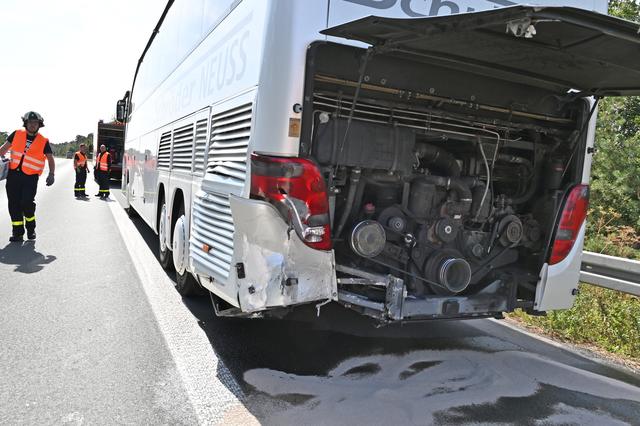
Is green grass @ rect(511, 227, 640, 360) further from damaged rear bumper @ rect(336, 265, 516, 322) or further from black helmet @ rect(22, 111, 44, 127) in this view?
black helmet @ rect(22, 111, 44, 127)

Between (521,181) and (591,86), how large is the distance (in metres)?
0.98

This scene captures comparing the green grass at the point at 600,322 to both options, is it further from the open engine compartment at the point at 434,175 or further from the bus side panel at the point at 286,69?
the bus side panel at the point at 286,69

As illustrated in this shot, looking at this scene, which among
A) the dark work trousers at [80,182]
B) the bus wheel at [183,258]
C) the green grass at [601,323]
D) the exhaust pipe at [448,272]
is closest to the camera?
the exhaust pipe at [448,272]

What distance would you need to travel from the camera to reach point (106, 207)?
1480cm

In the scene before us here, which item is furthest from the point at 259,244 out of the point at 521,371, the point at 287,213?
the point at 521,371

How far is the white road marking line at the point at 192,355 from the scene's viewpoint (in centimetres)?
336

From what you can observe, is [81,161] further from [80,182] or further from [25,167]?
[25,167]

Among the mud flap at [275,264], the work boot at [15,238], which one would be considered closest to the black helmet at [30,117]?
the work boot at [15,238]

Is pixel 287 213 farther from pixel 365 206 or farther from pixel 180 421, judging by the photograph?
pixel 180 421

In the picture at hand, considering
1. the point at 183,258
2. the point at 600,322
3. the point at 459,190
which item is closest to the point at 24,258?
the point at 183,258

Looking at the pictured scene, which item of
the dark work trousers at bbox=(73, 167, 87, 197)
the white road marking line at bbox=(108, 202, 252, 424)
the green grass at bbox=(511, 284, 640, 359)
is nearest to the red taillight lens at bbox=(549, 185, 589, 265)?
the green grass at bbox=(511, 284, 640, 359)

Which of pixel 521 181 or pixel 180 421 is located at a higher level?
pixel 521 181

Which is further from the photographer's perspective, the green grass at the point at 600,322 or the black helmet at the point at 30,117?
the black helmet at the point at 30,117

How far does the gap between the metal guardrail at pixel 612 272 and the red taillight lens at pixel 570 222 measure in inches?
38.0
